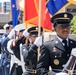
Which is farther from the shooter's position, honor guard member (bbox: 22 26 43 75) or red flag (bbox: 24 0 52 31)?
red flag (bbox: 24 0 52 31)

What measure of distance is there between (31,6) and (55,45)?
256 cm

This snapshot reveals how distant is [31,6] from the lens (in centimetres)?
667

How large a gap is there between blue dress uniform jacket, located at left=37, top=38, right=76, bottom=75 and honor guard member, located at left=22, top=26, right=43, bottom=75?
1.19 metres

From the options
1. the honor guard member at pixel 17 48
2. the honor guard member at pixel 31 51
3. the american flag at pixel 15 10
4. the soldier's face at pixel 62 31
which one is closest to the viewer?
the soldier's face at pixel 62 31

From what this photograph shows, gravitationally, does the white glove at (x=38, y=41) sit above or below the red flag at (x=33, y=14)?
below

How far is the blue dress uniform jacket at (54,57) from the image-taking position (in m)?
4.09

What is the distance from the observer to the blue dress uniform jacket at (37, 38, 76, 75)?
4.09m

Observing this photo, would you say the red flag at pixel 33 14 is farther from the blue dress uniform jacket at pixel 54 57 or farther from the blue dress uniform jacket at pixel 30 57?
the blue dress uniform jacket at pixel 54 57

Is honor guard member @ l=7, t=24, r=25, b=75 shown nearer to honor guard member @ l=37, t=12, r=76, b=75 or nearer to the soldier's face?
honor guard member @ l=37, t=12, r=76, b=75

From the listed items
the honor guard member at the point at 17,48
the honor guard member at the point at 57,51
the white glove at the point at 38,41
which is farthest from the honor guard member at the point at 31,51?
the honor guard member at the point at 57,51

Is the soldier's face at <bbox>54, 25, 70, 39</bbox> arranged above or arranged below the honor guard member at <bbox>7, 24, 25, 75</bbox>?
above

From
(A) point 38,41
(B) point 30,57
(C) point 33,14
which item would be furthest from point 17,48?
(A) point 38,41

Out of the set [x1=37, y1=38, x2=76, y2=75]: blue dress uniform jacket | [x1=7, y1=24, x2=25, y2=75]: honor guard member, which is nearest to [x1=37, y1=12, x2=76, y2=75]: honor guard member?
[x1=37, y1=38, x2=76, y2=75]: blue dress uniform jacket

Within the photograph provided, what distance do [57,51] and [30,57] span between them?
158 centimetres
